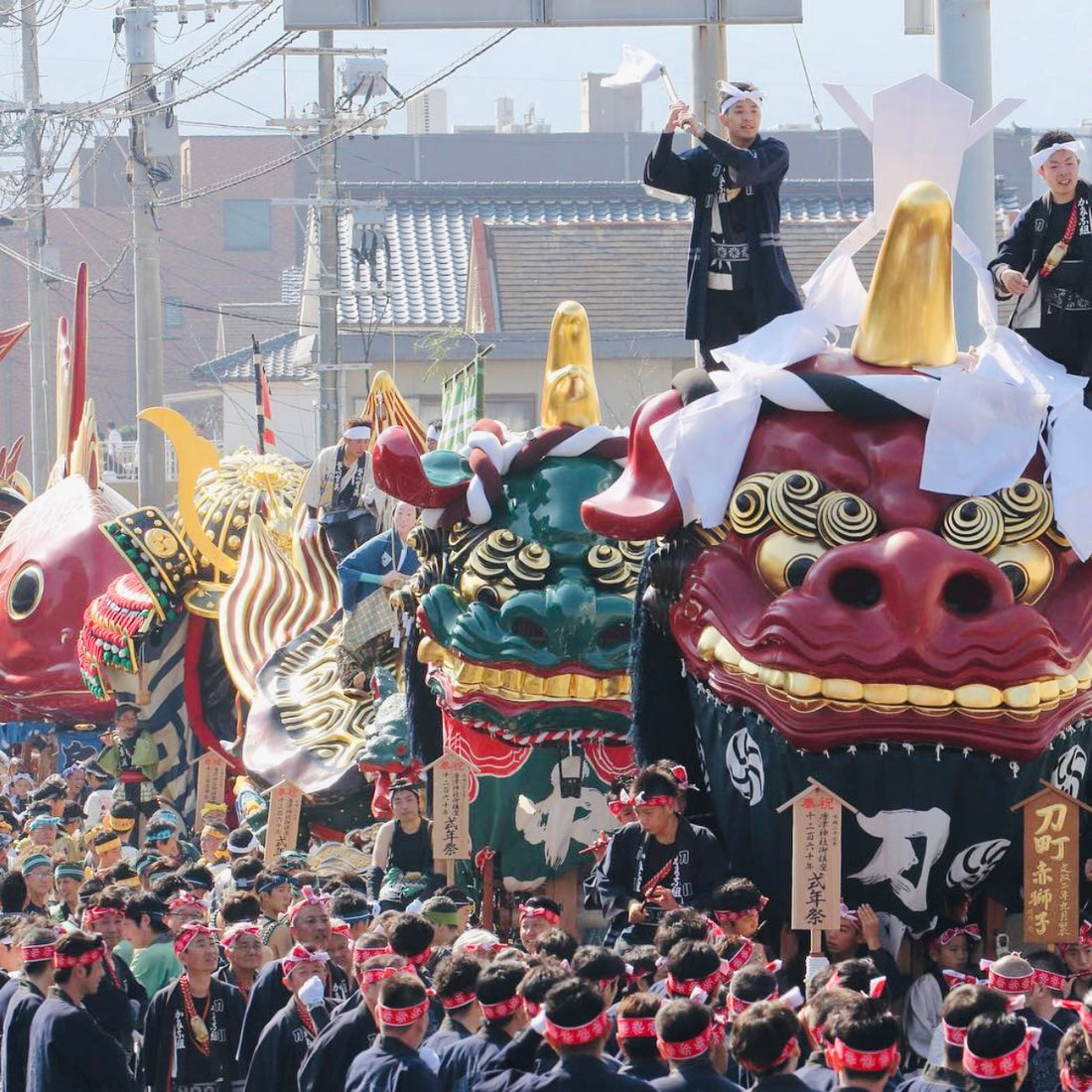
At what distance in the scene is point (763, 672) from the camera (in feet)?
24.9

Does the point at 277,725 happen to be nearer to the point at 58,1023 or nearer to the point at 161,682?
the point at 161,682

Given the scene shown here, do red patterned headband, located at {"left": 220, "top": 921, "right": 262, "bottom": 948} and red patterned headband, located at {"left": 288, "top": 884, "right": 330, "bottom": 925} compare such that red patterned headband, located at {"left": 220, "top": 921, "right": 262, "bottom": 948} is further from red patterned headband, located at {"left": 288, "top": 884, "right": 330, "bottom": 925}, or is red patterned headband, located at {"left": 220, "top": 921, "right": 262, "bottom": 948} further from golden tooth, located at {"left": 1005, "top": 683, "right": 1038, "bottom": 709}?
golden tooth, located at {"left": 1005, "top": 683, "right": 1038, "bottom": 709}

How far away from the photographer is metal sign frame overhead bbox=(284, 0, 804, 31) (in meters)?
10.9

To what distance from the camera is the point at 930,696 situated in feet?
Answer: 24.2

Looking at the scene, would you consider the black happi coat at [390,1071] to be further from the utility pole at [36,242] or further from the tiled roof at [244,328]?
the tiled roof at [244,328]

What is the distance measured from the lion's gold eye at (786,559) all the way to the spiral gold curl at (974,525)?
0.40m

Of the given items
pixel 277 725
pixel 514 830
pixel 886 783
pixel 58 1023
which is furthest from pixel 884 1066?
pixel 277 725

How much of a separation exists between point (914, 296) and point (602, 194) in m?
22.9

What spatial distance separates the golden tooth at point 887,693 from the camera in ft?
24.2

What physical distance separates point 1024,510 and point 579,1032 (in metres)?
2.70

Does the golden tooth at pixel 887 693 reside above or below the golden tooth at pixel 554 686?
above

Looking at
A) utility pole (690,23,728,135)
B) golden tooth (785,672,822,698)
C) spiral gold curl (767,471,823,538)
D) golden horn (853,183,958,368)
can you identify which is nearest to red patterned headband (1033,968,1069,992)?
golden tooth (785,672,822,698)

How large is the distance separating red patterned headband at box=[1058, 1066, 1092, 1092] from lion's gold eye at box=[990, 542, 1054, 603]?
2.21m

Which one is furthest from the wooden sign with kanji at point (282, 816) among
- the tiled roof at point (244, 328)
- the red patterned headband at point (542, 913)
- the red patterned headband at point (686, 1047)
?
the tiled roof at point (244, 328)
